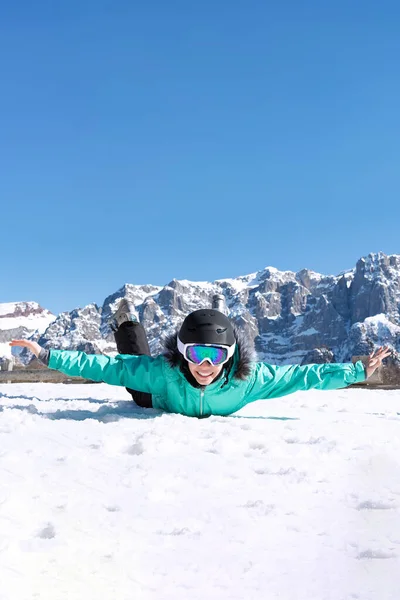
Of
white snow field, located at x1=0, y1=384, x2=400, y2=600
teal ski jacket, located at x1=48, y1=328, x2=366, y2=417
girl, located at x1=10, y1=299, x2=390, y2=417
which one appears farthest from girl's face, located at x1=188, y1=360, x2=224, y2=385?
white snow field, located at x1=0, y1=384, x2=400, y2=600

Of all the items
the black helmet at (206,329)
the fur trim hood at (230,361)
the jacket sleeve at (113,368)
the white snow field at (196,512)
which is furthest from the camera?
the jacket sleeve at (113,368)

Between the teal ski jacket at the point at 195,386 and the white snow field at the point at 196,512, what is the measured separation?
0.47 m

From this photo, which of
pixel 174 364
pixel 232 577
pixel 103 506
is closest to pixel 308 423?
pixel 174 364

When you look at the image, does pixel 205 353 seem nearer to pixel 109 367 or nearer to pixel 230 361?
pixel 230 361

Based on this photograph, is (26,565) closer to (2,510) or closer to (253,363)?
(2,510)

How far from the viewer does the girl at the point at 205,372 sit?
4469mm

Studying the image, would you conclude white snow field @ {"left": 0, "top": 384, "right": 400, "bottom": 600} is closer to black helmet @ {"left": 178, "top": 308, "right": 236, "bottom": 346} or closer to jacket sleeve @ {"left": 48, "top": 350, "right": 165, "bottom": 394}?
jacket sleeve @ {"left": 48, "top": 350, "right": 165, "bottom": 394}

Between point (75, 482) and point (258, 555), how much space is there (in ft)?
3.69

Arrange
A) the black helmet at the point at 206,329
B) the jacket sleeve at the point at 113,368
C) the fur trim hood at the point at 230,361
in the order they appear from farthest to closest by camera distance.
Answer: the jacket sleeve at the point at 113,368, the fur trim hood at the point at 230,361, the black helmet at the point at 206,329

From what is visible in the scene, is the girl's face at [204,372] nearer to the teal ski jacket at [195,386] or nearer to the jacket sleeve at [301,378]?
the teal ski jacket at [195,386]

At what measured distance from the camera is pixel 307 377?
477 centimetres

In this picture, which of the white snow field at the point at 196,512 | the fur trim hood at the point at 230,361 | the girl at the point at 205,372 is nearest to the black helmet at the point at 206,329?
the girl at the point at 205,372

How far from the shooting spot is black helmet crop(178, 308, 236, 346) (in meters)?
4.38

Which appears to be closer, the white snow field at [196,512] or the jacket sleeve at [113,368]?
the white snow field at [196,512]
